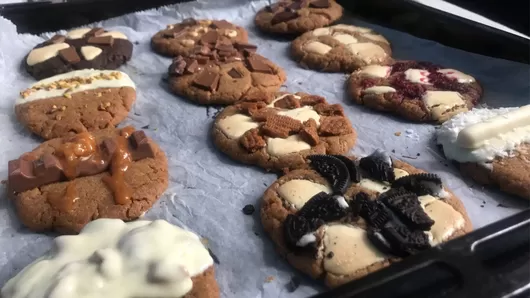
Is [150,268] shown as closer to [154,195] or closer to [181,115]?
[154,195]

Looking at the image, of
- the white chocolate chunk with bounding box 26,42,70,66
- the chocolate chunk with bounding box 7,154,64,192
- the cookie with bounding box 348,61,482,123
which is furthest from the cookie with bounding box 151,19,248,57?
the chocolate chunk with bounding box 7,154,64,192

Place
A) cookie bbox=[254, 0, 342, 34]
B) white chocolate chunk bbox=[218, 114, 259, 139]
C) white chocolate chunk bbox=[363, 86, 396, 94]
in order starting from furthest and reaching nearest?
cookie bbox=[254, 0, 342, 34]
white chocolate chunk bbox=[363, 86, 396, 94]
white chocolate chunk bbox=[218, 114, 259, 139]

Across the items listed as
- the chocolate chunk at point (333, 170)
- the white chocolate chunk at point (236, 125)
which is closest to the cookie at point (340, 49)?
the white chocolate chunk at point (236, 125)

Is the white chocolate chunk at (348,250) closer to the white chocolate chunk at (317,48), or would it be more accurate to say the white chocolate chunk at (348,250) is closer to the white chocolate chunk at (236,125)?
the white chocolate chunk at (236,125)

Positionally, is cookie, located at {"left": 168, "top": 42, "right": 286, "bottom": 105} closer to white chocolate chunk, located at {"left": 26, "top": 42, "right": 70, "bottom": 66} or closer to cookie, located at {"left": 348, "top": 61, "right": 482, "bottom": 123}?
cookie, located at {"left": 348, "top": 61, "right": 482, "bottom": 123}

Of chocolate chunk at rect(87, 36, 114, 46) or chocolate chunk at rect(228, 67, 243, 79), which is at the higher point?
chocolate chunk at rect(228, 67, 243, 79)

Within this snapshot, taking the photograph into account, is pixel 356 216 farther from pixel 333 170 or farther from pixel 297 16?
pixel 297 16
